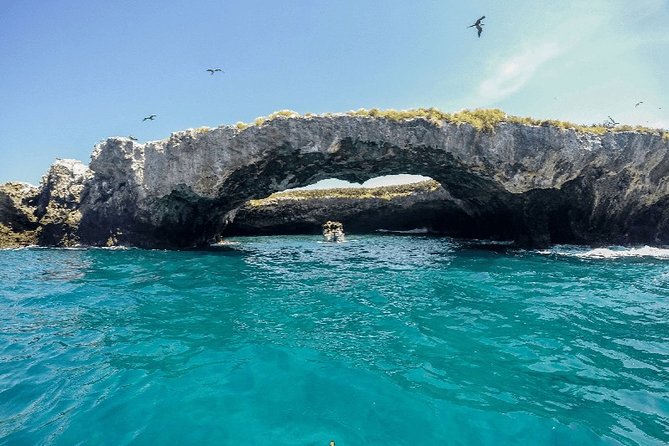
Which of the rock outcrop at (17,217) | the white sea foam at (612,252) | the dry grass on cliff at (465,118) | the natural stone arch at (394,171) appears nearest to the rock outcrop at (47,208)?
the rock outcrop at (17,217)

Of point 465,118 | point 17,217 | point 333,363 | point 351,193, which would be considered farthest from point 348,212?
point 333,363

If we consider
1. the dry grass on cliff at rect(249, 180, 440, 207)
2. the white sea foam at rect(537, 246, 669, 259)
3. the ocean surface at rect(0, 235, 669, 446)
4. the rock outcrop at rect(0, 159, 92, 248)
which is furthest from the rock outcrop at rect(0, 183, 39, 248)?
the white sea foam at rect(537, 246, 669, 259)

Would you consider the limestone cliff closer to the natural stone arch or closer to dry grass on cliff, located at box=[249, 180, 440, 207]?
dry grass on cliff, located at box=[249, 180, 440, 207]

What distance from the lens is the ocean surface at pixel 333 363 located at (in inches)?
194

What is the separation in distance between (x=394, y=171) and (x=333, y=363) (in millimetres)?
19641

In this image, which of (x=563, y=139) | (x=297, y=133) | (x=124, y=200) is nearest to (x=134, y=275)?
(x=297, y=133)

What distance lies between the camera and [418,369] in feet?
21.3

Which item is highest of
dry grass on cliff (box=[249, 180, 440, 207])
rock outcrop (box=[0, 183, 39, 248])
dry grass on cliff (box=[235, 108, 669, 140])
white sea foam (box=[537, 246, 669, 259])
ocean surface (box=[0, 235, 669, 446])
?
dry grass on cliff (box=[235, 108, 669, 140])

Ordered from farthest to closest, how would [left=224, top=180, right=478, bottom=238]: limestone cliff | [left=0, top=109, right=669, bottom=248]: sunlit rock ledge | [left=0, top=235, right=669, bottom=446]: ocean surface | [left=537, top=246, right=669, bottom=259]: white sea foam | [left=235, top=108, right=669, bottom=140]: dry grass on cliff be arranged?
1. [left=224, top=180, right=478, bottom=238]: limestone cliff
2. [left=537, top=246, right=669, bottom=259]: white sea foam
3. [left=0, top=109, right=669, bottom=248]: sunlit rock ledge
4. [left=235, top=108, right=669, bottom=140]: dry grass on cliff
5. [left=0, top=235, right=669, bottom=446]: ocean surface

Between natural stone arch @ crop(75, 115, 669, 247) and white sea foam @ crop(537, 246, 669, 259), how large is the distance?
1559 millimetres

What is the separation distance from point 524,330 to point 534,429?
12.4 ft

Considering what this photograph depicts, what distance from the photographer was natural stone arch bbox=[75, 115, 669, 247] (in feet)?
65.5

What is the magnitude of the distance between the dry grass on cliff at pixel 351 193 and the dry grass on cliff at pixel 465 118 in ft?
55.8

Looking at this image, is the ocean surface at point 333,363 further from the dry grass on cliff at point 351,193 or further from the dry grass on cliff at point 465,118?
the dry grass on cliff at point 351,193
